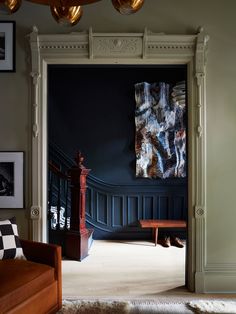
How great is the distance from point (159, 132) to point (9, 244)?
3898 millimetres

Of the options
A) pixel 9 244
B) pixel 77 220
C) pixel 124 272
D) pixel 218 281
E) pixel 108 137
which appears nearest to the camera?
pixel 9 244

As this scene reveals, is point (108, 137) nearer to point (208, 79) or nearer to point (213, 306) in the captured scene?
point (208, 79)

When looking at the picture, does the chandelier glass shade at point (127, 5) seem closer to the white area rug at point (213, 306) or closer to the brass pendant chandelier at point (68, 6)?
the brass pendant chandelier at point (68, 6)

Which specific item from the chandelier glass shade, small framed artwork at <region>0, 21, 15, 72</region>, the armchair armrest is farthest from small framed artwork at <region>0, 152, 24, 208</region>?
the chandelier glass shade

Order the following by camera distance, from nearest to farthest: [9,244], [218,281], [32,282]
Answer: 1. [32,282]
2. [9,244]
3. [218,281]

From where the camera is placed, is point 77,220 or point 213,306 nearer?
point 213,306

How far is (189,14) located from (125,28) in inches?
28.0

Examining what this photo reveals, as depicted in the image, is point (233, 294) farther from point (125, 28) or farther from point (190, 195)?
point (125, 28)

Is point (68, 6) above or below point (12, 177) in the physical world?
above

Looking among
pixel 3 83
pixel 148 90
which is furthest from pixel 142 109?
pixel 3 83

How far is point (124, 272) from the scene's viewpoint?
395 centimetres

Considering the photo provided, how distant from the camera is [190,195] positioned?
334 cm

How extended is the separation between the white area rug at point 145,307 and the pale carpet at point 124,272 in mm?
266

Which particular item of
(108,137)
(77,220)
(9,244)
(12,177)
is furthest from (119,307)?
(108,137)
